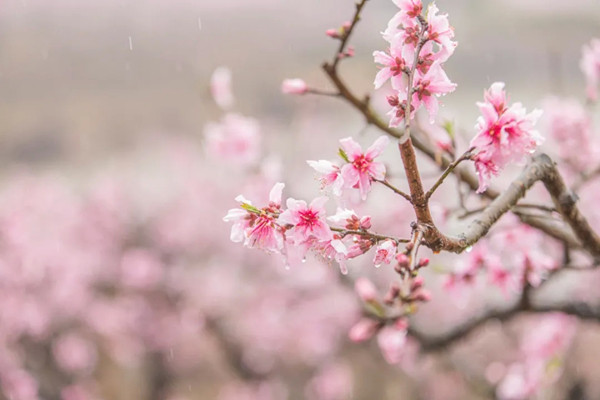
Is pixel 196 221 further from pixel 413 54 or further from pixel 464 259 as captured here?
pixel 413 54

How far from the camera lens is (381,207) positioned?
7.08 metres

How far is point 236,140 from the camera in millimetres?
4062

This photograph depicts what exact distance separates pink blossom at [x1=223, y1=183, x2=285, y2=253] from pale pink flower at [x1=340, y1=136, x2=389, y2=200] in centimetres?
17

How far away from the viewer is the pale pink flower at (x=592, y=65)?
3.00 m

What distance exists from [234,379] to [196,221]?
256 cm

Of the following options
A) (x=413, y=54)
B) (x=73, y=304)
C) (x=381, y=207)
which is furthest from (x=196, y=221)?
(x=413, y=54)

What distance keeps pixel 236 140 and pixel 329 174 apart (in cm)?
286

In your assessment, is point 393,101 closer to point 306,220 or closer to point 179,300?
point 306,220

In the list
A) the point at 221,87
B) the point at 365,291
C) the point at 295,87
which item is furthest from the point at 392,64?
the point at 221,87

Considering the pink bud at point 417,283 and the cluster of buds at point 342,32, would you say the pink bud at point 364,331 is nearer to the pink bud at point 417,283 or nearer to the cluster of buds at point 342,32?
the pink bud at point 417,283

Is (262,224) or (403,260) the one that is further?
(262,224)

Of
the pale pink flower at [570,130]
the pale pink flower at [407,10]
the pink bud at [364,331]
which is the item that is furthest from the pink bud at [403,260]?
the pale pink flower at [570,130]

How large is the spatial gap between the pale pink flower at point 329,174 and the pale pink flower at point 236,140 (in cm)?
276

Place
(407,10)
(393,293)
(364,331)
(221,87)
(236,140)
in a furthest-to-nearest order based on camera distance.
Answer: (236,140) < (221,87) < (364,331) < (393,293) < (407,10)
